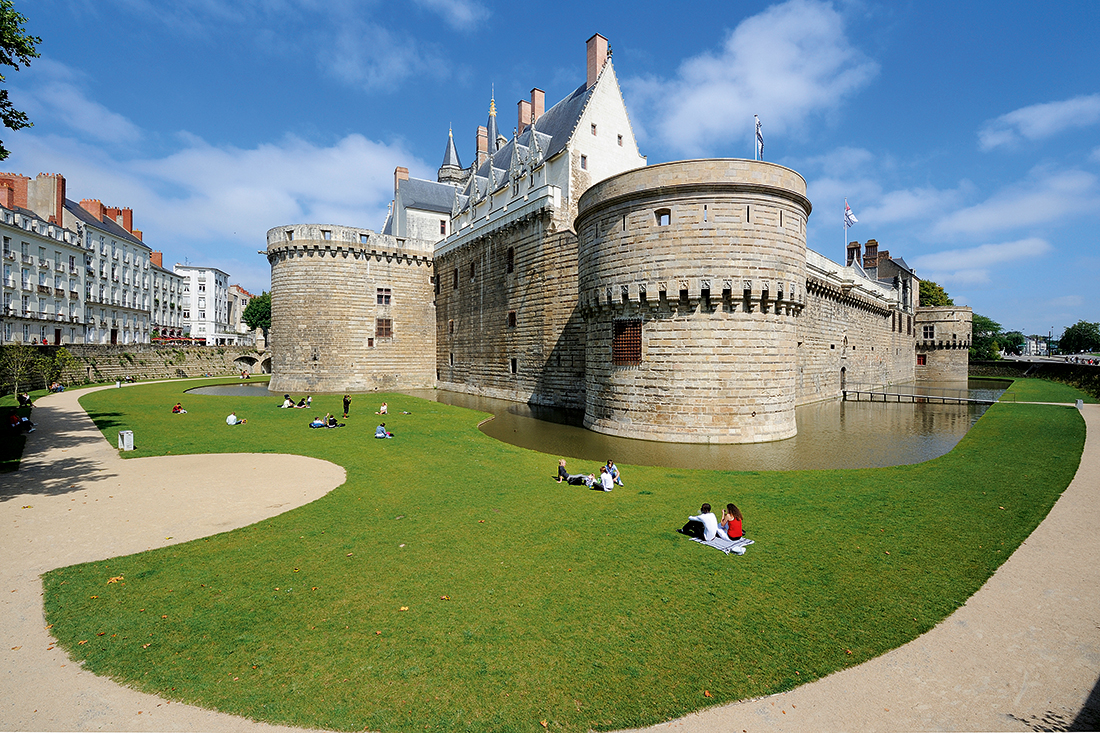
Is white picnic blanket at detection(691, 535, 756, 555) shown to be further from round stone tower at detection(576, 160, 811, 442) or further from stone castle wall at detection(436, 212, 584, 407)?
stone castle wall at detection(436, 212, 584, 407)

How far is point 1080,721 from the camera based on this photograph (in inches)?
174

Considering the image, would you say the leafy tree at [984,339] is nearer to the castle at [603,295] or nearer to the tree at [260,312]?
the castle at [603,295]

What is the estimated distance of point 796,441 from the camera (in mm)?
19328

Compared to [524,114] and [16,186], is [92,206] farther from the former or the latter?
[524,114]

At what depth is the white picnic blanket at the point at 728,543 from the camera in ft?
→ 26.7

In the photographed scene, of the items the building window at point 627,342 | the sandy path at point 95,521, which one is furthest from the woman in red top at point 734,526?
the building window at point 627,342

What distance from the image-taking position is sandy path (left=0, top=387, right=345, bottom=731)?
14.8 ft

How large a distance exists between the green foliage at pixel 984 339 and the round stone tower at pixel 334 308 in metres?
96.4

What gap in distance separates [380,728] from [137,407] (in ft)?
94.1

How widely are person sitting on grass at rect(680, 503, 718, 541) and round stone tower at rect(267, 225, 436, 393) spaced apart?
118 feet

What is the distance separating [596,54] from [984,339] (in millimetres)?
106332

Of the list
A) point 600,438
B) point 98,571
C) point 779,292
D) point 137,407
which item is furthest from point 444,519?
point 137,407

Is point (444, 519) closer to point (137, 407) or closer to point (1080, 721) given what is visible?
point (1080, 721)

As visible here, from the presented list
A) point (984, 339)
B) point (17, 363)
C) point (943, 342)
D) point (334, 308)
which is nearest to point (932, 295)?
point (943, 342)
